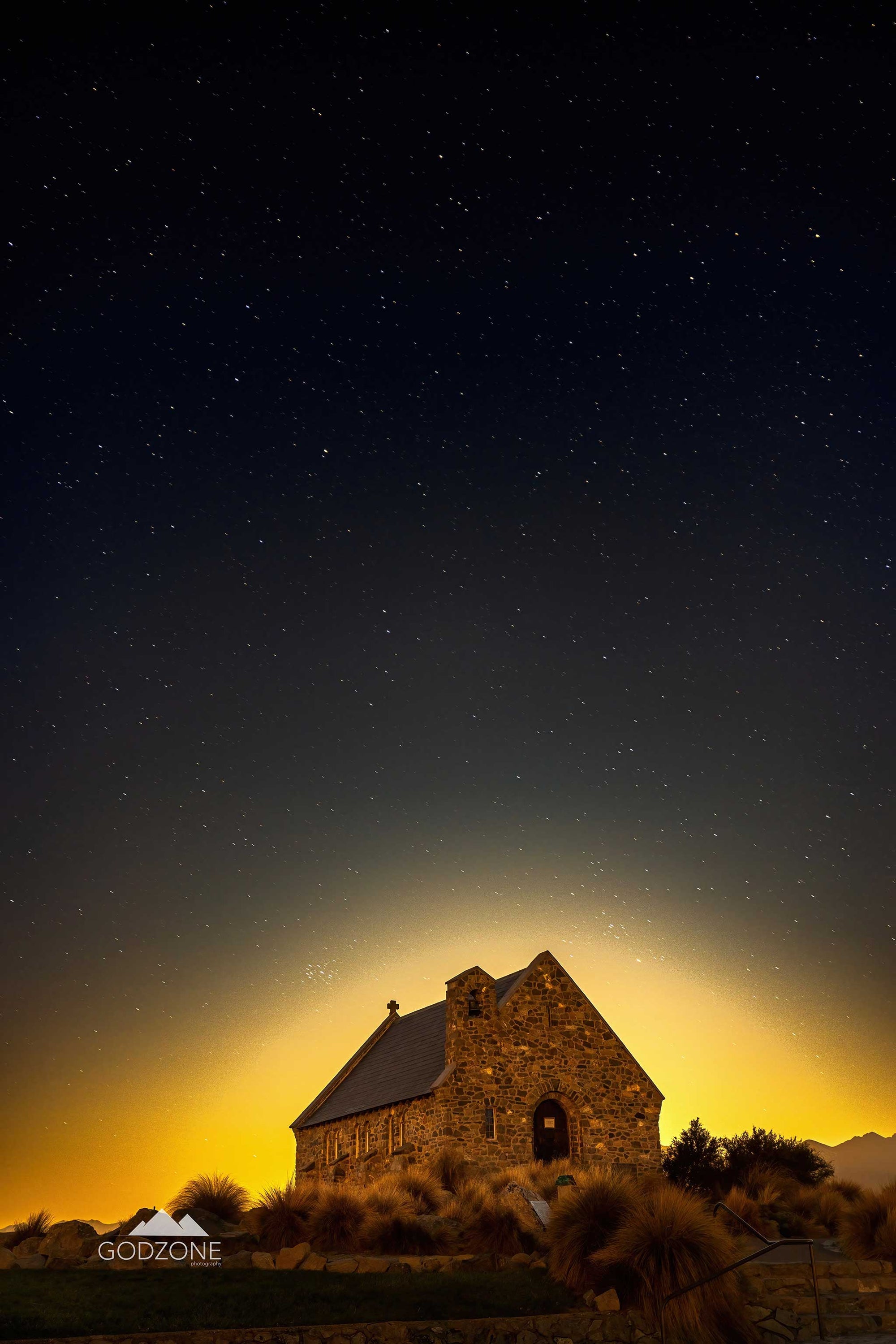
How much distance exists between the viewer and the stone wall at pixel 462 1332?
13664mm

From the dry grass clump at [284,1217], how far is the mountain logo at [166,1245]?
1239 millimetres

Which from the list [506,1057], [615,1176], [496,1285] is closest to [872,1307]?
[615,1176]

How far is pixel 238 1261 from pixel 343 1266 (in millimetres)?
1882

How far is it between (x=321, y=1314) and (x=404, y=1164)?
58.8 ft

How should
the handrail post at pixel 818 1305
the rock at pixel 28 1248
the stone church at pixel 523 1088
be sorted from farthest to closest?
the stone church at pixel 523 1088 < the rock at pixel 28 1248 < the handrail post at pixel 818 1305

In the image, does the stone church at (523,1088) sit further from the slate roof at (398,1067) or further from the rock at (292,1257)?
the rock at (292,1257)

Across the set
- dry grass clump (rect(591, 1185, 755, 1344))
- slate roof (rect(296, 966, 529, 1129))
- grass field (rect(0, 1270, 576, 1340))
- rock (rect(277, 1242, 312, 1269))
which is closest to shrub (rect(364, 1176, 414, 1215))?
rock (rect(277, 1242, 312, 1269))

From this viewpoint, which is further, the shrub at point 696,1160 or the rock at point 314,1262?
the shrub at point 696,1160

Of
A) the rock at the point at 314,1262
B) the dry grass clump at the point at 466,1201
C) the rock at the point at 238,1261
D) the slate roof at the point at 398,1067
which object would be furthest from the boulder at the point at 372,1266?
the slate roof at the point at 398,1067

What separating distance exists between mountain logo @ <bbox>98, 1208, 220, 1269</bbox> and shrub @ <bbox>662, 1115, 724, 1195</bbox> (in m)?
16.2

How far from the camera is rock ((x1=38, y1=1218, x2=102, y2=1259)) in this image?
1808 cm

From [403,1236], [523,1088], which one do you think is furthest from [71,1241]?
[523,1088]

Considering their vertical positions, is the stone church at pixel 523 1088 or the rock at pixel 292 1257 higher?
the stone church at pixel 523 1088

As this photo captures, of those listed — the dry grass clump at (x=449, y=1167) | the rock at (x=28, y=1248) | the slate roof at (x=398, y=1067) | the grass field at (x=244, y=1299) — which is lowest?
the grass field at (x=244, y=1299)
